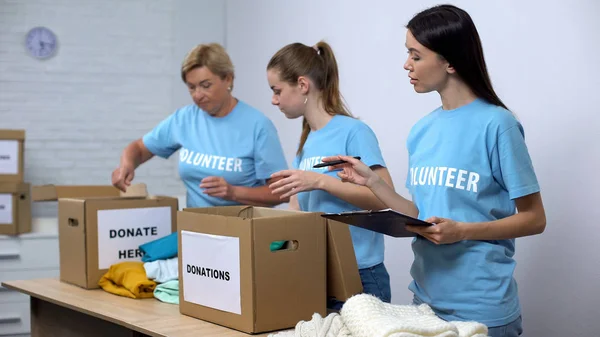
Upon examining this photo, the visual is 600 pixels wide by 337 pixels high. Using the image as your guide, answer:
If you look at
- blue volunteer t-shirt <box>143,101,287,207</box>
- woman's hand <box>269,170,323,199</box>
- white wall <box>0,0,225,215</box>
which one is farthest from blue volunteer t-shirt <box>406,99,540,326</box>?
white wall <box>0,0,225,215</box>

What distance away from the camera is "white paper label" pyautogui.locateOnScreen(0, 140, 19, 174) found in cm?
411

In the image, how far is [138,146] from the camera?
325 cm

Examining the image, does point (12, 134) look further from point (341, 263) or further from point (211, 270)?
point (341, 263)

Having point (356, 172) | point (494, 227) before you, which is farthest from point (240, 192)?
point (494, 227)

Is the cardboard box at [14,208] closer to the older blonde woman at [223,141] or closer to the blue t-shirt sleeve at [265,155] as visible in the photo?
the older blonde woman at [223,141]

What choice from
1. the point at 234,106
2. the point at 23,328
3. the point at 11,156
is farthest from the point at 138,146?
the point at 23,328

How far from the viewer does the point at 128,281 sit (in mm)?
2566

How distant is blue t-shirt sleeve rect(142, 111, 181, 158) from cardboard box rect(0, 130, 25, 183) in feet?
4.06

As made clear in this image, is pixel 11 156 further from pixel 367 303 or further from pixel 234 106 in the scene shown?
pixel 367 303

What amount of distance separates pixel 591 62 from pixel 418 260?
98cm

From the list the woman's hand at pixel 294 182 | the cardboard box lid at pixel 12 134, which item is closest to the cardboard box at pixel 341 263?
A: the woman's hand at pixel 294 182

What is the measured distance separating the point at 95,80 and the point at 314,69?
289 cm

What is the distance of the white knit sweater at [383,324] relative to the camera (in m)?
1.54

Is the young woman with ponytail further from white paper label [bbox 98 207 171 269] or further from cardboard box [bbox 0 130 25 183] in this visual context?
cardboard box [bbox 0 130 25 183]
